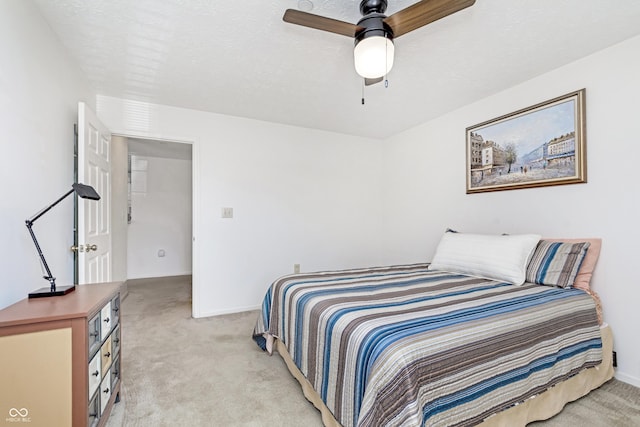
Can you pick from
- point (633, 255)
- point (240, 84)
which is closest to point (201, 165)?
point (240, 84)

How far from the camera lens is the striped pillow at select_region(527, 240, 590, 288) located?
6.42 feet

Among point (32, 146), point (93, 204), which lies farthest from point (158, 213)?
point (32, 146)

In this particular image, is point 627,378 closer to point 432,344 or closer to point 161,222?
point 432,344

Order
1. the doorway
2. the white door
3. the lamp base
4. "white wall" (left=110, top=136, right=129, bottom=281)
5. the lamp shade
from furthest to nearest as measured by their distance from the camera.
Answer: the doorway < "white wall" (left=110, top=136, right=129, bottom=281) < the white door < the lamp shade < the lamp base

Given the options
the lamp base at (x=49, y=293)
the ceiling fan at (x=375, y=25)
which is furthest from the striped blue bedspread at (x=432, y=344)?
the ceiling fan at (x=375, y=25)

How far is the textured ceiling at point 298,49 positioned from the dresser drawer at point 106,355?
1859mm

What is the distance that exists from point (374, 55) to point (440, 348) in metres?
1.45

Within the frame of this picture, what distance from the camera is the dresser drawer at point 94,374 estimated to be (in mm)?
1277

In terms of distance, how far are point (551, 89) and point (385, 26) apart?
177 centimetres

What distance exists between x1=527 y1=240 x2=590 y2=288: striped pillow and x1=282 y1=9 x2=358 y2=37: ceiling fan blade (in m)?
2.00

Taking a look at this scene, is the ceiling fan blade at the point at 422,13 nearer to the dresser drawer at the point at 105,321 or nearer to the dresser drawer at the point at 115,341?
the dresser drawer at the point at 105,321

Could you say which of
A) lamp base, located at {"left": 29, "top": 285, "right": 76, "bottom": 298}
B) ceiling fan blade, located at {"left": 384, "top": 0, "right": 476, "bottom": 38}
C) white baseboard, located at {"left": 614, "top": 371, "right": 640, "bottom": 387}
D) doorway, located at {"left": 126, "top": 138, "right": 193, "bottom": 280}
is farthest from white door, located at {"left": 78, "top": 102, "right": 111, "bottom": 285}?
white baseboard, located at {"left": 614, "top": 371, "right": 640, "bottom": 387}

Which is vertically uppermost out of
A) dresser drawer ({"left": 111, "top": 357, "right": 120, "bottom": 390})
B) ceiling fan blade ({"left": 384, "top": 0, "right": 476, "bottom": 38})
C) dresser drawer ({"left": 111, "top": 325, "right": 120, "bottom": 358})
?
ceiling fan blade ({"left": 384, "top": 0, "right": 476, "bottom": 38})

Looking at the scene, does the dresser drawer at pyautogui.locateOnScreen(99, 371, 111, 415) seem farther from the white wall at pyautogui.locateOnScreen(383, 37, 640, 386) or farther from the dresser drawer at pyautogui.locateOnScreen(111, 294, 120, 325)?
the white wall at pyautogui.locateOnScreen(383, 37, 640, 386)
